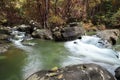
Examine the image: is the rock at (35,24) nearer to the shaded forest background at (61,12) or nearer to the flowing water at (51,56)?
the shaded forest background at (61,12)

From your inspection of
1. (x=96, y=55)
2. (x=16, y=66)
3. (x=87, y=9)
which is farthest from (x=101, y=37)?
(x=87, y=9)

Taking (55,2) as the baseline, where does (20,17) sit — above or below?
below

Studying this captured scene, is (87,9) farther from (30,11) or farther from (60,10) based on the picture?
(30,11)

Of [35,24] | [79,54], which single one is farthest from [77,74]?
[35,24]

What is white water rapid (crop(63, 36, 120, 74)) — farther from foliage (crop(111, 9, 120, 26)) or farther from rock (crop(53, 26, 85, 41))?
foliage (crop(111, 9, 120, 26))

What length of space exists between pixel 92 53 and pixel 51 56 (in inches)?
99.5

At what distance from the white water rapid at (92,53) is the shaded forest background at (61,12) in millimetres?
5649

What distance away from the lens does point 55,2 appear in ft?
73.0

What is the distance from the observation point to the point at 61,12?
76.4 ft

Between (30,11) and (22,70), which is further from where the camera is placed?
(30,11)

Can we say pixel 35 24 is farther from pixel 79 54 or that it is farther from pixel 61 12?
pixel 79 54

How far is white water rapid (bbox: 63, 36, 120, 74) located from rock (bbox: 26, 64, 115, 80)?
257cm

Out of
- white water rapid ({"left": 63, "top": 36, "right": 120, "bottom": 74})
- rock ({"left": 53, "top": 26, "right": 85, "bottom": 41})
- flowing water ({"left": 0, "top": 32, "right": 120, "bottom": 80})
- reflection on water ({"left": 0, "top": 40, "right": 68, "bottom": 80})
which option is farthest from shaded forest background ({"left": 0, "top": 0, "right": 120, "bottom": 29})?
white water rapid ({"left": 63, "top": 36, "right": 120, "bottom": 74})

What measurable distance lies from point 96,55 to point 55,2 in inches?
452
